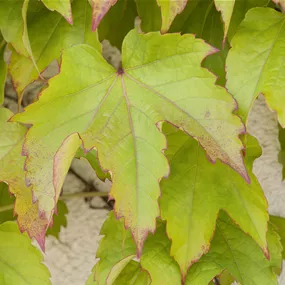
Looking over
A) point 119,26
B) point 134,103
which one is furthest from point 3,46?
point 134,103

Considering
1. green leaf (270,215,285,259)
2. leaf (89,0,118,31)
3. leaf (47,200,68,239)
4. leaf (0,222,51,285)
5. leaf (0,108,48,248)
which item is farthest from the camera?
leaf (47,200,68,239)

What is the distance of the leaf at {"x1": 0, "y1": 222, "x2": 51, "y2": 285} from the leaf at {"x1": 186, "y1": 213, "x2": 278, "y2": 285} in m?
0.22

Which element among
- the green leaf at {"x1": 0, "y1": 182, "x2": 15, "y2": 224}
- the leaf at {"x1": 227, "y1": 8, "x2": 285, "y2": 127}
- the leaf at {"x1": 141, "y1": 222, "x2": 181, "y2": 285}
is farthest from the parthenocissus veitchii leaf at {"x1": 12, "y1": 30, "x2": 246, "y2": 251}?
the green leaf at {"x1": 0, "y1": 182, "x2": 15, "y2": 224}

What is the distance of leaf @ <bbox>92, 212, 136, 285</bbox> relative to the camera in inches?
31.3

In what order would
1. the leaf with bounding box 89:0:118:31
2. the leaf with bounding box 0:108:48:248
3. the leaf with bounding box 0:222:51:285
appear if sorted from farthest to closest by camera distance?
the leaf with bounding box 0:222:51:285, the leaf with bounding box 0:108:48:248, the leaf with bounding box 89:0:118:31

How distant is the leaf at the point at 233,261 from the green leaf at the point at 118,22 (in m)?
0.35

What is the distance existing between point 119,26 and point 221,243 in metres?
0.39

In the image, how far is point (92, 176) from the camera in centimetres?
113

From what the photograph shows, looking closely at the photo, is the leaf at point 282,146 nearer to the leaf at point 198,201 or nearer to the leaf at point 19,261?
the leaf at point 198,201

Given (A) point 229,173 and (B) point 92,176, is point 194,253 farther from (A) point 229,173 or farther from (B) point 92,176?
(B) point 92,176

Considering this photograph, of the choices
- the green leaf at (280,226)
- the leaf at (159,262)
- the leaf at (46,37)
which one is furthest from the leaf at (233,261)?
the leaf at (46,37)

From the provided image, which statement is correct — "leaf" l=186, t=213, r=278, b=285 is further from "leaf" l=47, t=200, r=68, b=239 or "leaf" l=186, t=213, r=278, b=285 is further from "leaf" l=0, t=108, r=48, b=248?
"leaf" l=47, t=200, r=68, b=239

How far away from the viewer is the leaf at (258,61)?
63 cm

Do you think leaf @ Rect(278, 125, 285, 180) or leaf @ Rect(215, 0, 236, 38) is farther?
leaf @ Rect(278, 125, 285, 180)
